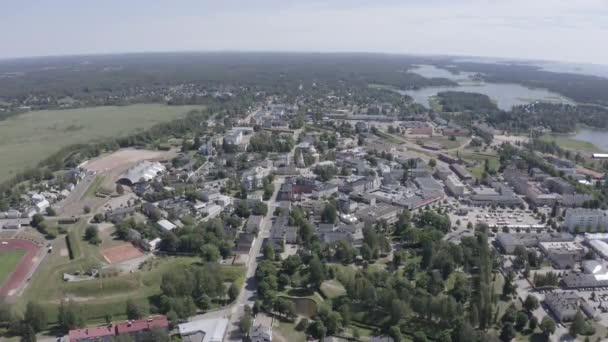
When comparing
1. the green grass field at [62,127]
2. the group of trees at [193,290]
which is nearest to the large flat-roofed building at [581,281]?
the group of trees at [193,290]

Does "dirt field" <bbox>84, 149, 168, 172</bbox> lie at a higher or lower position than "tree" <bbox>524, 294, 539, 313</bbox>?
higher

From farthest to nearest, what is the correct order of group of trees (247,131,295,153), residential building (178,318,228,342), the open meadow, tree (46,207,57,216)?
group of trees (247,131,295,153) → tree (46,207,57,216) → the open meadow → residential building (178,318,228,342)

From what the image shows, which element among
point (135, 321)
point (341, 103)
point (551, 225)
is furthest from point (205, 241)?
point (341, 103)

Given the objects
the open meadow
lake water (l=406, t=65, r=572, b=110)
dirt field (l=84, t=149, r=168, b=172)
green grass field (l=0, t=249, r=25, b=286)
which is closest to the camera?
the open meadow

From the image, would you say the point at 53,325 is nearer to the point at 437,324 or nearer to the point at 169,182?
the point at 437,324

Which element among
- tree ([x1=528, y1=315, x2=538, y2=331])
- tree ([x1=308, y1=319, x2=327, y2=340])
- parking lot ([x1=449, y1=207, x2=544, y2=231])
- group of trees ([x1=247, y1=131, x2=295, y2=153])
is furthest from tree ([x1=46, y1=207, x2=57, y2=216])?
tree ([x1=528, y1=315, x2=538, y2=331])

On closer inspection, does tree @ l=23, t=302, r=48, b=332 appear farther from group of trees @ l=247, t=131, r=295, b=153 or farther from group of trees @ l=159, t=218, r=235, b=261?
group of trees @ l=247, t=131, r=295, b=153
